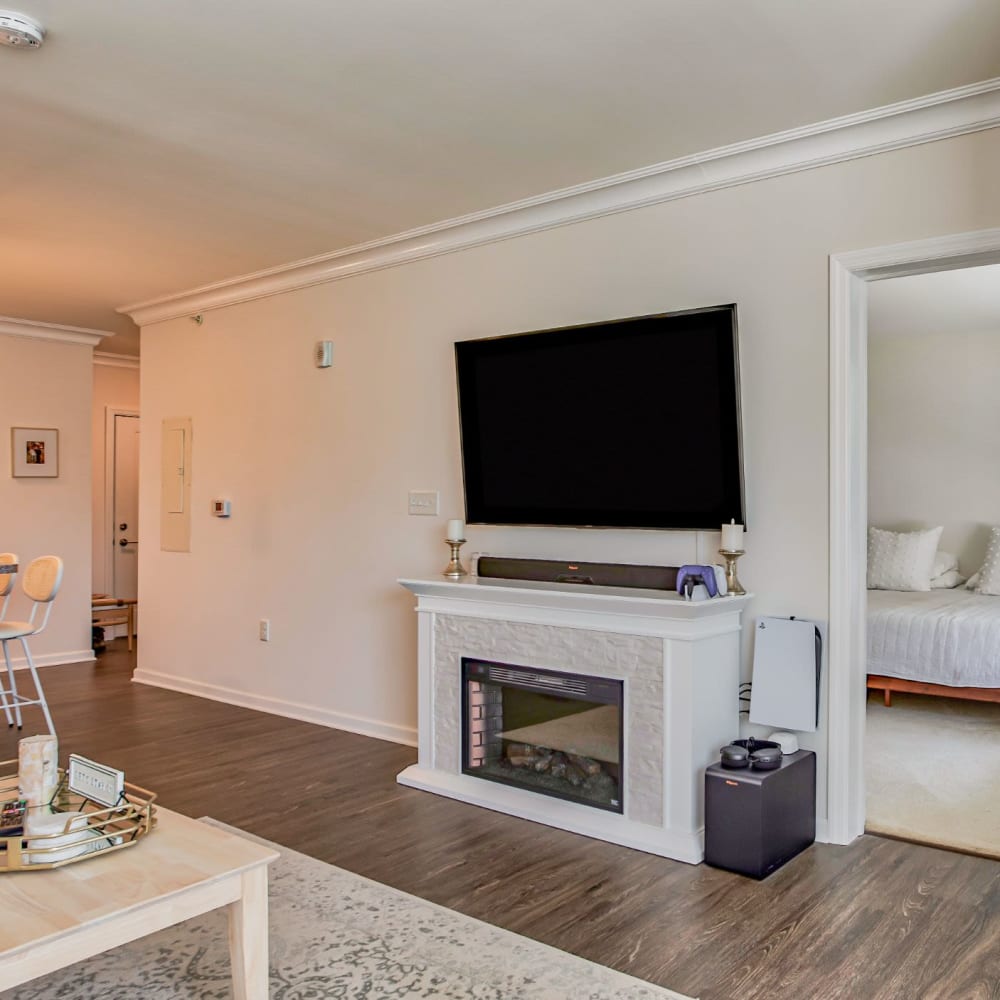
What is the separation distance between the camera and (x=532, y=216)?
4.16 metres

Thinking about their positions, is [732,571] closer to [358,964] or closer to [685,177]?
[685,177]

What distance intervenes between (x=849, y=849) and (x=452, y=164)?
2895 mm

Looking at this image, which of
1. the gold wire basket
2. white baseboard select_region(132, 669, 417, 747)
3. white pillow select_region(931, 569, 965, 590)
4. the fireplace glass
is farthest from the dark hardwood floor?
white pillow select_region(931, 569, 965, 590)

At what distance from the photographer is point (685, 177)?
3678 mm

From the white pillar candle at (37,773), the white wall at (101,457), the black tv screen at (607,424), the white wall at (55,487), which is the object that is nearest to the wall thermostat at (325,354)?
the black tv screen at (607,424)

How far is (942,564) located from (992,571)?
0.43m

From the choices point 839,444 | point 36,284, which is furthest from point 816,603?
point 36,284

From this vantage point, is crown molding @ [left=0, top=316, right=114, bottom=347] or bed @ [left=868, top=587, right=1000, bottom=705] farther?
crown molding @ [left=0, top=316, right=114, bottom=347]

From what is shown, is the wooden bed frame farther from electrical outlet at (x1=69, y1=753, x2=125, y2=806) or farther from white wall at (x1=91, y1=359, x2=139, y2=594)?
white wall at (x1=91, y1=359, x2=139, y2=594)

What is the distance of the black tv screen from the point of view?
3518mm

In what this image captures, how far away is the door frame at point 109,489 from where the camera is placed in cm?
834

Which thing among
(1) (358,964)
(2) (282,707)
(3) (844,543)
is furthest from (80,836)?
(2) (282,707)

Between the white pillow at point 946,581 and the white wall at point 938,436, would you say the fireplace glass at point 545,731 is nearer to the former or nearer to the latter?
the white pillow at point 946,581

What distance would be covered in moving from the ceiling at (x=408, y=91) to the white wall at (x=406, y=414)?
0.32m
